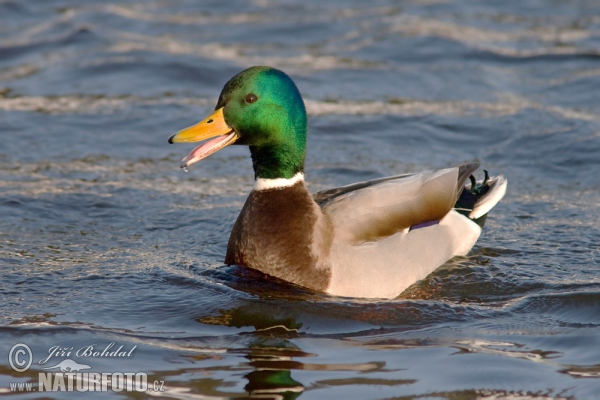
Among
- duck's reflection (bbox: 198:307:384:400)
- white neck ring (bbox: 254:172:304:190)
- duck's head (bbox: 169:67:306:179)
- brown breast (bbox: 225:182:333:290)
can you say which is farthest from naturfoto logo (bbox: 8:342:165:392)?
white neck ring (bbox: 254:172:304:190)

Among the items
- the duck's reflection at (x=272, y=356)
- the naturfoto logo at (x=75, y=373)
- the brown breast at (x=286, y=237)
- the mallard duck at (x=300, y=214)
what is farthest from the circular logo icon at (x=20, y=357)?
the brown breast at (x=286, y=237)

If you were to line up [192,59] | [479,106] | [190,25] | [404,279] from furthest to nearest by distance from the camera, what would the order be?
[190,25] < [192,59] < [479,106] < [404,279]

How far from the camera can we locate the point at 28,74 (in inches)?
471

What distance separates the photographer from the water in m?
5.32

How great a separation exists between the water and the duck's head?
2.96 feet

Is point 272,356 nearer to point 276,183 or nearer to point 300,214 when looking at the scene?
point 300,214

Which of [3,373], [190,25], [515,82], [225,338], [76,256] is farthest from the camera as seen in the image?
[190,25]

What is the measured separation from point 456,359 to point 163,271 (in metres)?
2.44

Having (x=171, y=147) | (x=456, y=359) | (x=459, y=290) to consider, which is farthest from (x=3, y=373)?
(x=171, y=147)

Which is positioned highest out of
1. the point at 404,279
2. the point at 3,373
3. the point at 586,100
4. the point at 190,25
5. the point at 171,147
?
the point at 190,25

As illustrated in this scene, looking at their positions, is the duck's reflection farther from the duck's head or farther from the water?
the duck's head

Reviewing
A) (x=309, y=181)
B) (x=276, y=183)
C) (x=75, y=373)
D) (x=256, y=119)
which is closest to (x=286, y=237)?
(x=276, y=183)

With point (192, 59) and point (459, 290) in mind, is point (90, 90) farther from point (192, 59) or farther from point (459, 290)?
point (459, 290)

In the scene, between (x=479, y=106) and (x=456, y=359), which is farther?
(x=479, y=106)
